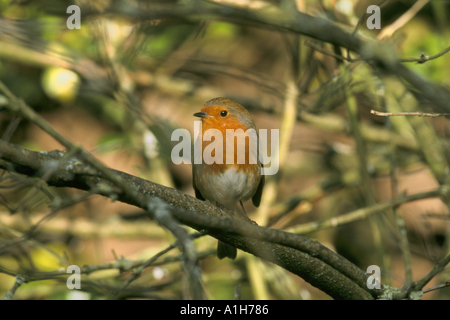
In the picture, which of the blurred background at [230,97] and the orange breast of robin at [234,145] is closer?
the orange breast of robin at [234,145]

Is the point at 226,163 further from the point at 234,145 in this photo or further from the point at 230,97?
the point at 230,97

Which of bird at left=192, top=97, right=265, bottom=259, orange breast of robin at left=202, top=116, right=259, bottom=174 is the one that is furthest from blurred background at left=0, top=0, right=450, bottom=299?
orange breast of robin at left=202, top=116, right=259, bottom=174

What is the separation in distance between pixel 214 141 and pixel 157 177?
173 centimetres

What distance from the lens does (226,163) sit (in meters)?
3.33

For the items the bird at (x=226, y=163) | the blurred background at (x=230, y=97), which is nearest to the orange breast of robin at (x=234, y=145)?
the bird at (x=226, y=163)

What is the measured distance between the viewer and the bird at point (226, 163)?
3346mm

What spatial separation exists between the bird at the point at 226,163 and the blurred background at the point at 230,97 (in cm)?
54

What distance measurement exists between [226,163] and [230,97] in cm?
200

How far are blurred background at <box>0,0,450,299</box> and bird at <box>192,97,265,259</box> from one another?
1.79 feet

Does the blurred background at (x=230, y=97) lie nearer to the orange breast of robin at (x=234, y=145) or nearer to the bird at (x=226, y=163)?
the bird at (x=226, y=163)

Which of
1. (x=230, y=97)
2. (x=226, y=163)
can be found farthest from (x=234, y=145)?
(x=230, y=97)

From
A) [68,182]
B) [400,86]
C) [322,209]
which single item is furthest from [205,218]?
[322,209]

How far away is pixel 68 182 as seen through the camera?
6.06 ft
